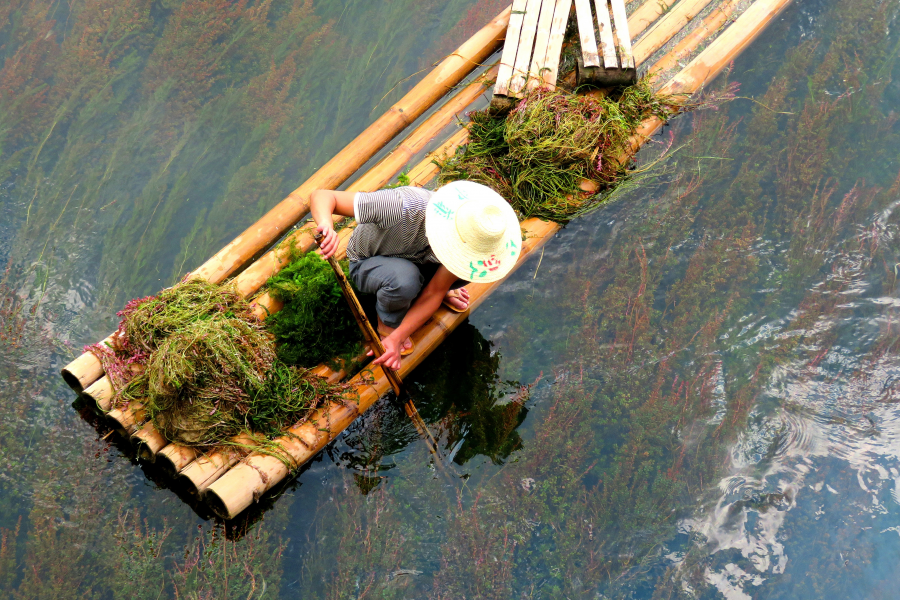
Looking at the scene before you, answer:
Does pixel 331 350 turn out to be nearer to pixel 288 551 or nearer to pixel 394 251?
pixel 394 251

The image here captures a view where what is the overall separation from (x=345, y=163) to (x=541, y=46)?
1.62 meters

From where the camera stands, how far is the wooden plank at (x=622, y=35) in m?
4.80

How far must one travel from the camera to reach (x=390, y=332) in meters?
3.91

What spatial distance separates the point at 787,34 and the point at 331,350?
4.62 m

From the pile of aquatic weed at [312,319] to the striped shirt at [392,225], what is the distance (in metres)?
0.26

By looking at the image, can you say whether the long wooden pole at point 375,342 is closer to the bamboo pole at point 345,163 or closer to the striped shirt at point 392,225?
the striped shirt at point 392,225

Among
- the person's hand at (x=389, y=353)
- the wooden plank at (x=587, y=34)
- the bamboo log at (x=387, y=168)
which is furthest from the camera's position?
the wooden plank at (x=587, y=34)

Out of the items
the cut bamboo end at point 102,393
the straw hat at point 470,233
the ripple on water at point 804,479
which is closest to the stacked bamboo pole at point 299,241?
the cut bamboo end at point 102,393

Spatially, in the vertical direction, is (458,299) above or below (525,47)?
below

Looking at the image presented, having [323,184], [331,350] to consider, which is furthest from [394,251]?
[323,184]

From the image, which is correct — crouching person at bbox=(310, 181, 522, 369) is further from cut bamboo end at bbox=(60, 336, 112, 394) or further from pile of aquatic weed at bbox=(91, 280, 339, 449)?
cut bamboo end at bbox=(60, 336, 112, 394)

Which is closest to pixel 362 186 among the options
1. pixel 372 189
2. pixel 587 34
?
pixel 372 189

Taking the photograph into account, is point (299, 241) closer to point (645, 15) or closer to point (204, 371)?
point (204, 371)

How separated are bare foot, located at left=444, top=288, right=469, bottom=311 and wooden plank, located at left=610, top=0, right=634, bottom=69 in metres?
2.02
